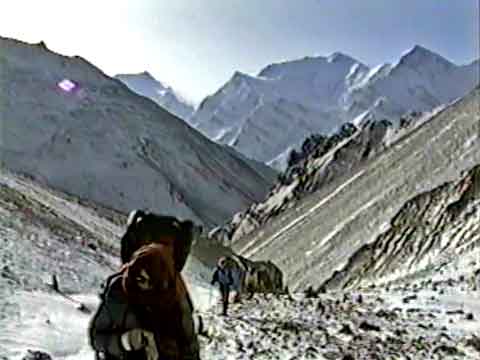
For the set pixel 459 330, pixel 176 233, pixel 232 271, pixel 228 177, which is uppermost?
pixel 228 177

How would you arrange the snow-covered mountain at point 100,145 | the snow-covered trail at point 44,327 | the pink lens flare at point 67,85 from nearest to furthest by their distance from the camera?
1. the snow-covered trail at point 44,327
2. the snow-covered mountain at point 100,145
3. the pink lens flare at point 67,85

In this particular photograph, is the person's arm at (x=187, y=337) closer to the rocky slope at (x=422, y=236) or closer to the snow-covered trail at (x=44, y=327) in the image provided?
the snow-covered trail at (x=44, y=327)

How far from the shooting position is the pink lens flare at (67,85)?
118m

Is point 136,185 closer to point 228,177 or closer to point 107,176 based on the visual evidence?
point 107,176

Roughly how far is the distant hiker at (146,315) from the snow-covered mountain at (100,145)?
80.2 metres

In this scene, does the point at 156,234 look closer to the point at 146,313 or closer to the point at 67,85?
the point at 146,313

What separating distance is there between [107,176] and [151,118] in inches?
1376

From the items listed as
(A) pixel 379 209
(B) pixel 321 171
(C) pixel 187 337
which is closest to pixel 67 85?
(B) pixel 321 171

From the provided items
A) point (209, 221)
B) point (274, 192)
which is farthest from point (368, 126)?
point (209, 221)

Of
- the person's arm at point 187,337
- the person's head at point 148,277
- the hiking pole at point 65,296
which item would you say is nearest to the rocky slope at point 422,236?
the hiking pole at point 65,296

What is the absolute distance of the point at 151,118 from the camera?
133375mm

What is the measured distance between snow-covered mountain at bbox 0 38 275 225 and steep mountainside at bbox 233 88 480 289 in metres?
21.3

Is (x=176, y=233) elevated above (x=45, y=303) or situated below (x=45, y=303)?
below

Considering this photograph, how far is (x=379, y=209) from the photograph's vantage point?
59688mm
